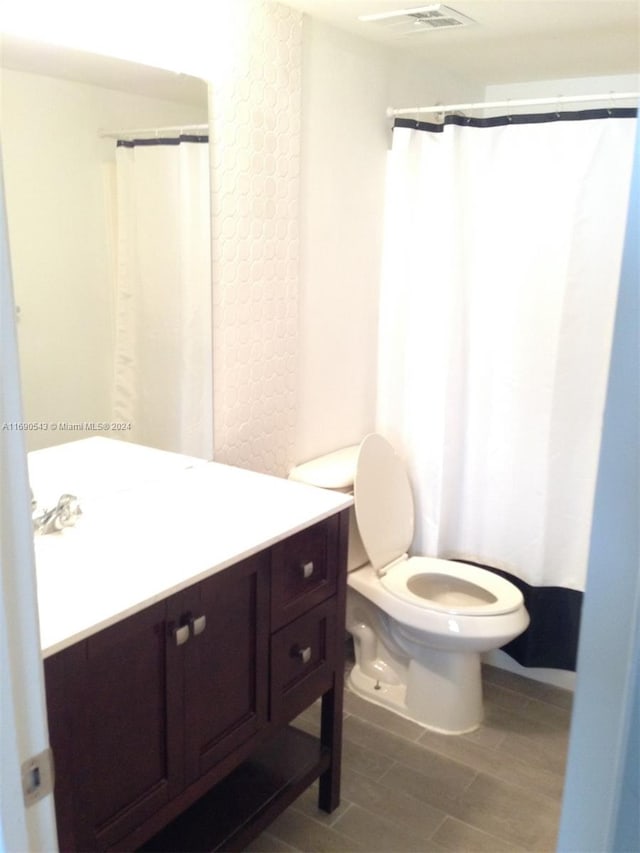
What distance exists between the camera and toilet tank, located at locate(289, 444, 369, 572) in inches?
93.9

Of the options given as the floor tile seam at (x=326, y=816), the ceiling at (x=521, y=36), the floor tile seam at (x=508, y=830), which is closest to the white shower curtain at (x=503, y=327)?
the ceiling at (x=521, y=36)

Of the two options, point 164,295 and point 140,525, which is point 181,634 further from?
point 164,295

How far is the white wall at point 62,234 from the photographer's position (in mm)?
1578

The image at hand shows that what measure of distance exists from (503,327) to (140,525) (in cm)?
142

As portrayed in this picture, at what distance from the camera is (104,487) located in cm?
189

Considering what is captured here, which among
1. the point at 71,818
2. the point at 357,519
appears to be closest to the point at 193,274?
the point at 357,519

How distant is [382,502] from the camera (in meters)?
2.53

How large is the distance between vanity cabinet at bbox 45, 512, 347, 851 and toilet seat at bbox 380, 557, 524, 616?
493 mm

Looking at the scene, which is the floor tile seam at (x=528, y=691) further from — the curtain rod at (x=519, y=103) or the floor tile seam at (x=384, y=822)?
the curtain rod at (x=519, y=103)

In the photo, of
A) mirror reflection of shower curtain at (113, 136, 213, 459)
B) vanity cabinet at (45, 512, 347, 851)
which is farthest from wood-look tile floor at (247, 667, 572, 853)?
mirror reflection of shower curtain at (113, 136, 213, 459)

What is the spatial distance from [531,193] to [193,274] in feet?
3.75

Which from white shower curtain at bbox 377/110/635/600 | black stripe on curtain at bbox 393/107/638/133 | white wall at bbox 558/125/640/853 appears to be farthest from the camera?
white shower curtain at bbox 377/110/635/600

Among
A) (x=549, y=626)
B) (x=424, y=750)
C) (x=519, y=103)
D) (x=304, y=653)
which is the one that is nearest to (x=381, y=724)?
(x=424, y=750)

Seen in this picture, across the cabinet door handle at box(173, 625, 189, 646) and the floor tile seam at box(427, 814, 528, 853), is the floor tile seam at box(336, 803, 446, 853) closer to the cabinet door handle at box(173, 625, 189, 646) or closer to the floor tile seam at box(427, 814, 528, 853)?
the floor tile seam at box(427, 814, 528, 853)
